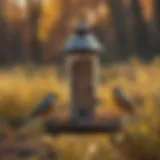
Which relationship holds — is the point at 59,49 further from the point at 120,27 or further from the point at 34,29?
the point at 120,27

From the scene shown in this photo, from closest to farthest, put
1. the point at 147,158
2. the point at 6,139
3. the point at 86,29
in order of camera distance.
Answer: the point at 147,158
the point at 6,139
the point at 86,29

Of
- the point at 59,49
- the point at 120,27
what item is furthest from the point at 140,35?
the point at 59,49

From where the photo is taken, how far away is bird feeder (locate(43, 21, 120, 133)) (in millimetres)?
2395

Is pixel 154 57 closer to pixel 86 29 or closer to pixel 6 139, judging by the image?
pixel 86 29

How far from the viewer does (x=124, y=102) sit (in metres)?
2.43

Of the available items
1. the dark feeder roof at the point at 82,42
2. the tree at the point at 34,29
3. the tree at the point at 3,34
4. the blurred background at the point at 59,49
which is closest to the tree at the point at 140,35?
the blurred background at the point at 59,49

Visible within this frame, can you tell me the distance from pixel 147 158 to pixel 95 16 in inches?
30.7

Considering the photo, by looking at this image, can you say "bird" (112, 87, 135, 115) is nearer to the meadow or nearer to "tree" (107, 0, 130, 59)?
the meadow

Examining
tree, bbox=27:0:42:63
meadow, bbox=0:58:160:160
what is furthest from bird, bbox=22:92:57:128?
tree, bbox=27:0:42:63

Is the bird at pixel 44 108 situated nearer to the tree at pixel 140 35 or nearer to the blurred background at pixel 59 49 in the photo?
the blurred background at pixel 59 49

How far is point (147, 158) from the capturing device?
7.15ft

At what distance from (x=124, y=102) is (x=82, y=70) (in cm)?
27

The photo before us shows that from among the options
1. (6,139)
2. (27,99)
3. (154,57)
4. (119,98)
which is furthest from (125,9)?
(6,139)

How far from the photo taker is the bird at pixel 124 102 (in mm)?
2420
